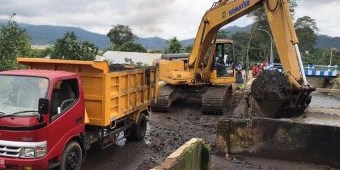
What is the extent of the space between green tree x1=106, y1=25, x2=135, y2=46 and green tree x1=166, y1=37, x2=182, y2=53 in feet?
115

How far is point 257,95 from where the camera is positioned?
1056 centimetres

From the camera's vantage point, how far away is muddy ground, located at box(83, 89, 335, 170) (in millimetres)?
9070

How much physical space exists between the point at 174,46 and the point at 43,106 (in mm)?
45843

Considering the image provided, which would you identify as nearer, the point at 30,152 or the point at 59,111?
the point at 30,152

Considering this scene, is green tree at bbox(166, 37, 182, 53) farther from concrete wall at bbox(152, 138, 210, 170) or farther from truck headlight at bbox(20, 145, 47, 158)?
truck headlight at bbox(20, 145, 47, 158)

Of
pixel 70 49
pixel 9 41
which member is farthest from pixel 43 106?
pixel 70 49

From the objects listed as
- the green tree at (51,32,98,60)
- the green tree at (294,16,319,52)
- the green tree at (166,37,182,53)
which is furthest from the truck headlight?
the green tree at (294,16,319,52)

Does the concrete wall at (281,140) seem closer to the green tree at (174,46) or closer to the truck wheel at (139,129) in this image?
the truck wheel at (139,129)

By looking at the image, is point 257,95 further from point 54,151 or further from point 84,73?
point 54,151

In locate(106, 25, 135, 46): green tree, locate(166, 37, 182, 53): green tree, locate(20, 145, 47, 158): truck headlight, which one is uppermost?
locate(106, 25, 135, 46): green tree

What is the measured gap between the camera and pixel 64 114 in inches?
299

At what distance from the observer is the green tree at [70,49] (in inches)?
808

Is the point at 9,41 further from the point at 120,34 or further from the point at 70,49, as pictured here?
the point at 120,34

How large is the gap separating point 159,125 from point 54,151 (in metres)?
6.76
